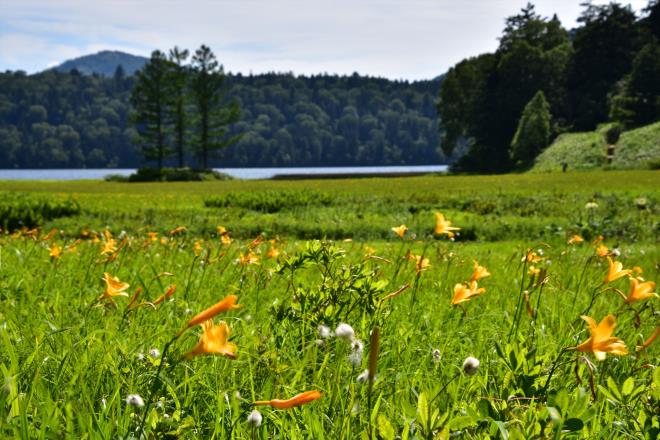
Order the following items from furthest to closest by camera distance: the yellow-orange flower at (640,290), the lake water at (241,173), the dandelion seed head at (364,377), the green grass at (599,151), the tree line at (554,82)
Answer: the lake water at (241,173) < the tree line at (554,82) < the green grass at (599,151) < the yellow-orange flower at (640,290) < the dandelion seed head at (364,377)

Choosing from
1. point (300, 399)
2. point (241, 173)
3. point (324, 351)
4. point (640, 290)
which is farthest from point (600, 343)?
point (241, 173)

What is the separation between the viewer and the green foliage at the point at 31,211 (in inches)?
547

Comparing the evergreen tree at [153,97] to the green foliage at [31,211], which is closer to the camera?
the green foliage at [31,211]

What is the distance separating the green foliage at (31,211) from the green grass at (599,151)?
35345 mm

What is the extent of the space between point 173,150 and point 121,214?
50924mm

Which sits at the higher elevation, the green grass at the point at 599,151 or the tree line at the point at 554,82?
the tree line at the point at 554,82

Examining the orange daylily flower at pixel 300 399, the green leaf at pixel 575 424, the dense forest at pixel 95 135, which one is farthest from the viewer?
the dense forest at pixel 95 135

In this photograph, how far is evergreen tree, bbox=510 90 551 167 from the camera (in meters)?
51.1

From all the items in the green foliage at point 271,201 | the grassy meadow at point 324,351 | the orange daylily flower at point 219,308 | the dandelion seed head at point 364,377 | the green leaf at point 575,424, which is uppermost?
the orange daylily flower at point 219,308

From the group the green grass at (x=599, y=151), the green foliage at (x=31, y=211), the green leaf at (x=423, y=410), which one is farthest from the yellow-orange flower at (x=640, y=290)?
the green grass at (x=599, y=151)

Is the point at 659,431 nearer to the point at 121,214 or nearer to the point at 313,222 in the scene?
the point at 313,222

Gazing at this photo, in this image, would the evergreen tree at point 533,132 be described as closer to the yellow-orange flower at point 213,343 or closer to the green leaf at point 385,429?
the green leaf at point 385,429

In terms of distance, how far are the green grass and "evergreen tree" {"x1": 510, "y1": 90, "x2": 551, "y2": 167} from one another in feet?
7.56

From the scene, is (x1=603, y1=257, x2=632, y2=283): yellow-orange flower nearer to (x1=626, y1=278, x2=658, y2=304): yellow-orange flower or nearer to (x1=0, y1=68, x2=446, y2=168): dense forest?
(x1=626, y1=278, x2=658, y2=304): yellow-orange flower
